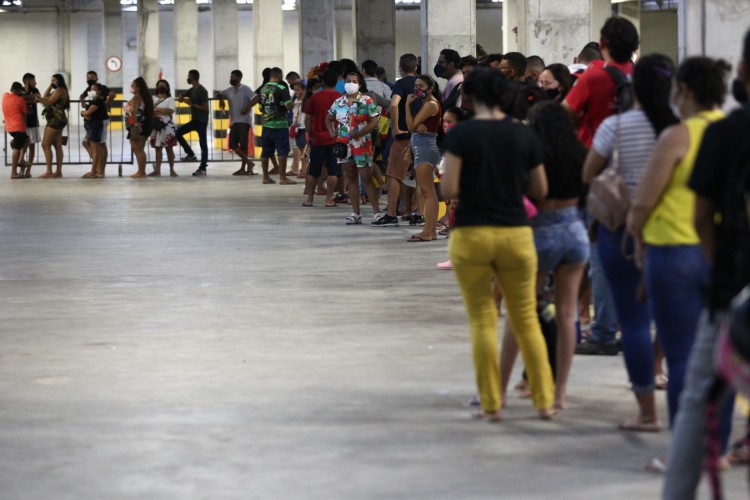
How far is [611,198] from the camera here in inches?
240

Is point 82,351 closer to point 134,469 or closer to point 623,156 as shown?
point 134,469

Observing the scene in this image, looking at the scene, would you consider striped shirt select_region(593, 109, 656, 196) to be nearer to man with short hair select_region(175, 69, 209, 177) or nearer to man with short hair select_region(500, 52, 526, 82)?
man with short hair select_region(500, 52, 526, 82)

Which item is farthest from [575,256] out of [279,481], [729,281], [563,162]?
[729,281]

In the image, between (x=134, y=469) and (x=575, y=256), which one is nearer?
(x=134, y=469)

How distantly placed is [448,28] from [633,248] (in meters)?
15.4

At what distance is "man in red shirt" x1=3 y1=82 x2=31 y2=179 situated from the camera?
24.6m

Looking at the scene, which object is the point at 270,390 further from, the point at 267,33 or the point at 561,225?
the point at 267,33

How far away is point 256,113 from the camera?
37.8 meters

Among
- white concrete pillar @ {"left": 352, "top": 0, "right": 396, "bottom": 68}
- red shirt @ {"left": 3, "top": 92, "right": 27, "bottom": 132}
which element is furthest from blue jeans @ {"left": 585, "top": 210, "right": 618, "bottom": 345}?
white concrete pillar @ {"left": 352, "top": 0, "right": 396, "bottom": 68}

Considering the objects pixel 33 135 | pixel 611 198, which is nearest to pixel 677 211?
pixel 611 198

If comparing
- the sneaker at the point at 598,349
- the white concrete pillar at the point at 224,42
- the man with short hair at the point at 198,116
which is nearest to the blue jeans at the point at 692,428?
the sneaker at the point at 598,349

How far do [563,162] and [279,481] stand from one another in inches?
86.0

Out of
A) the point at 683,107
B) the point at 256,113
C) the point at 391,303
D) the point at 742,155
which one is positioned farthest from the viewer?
the point at 256,113

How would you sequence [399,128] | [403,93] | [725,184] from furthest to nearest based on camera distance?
1. [399,128]
2. [403,93]
3. [725,184]
